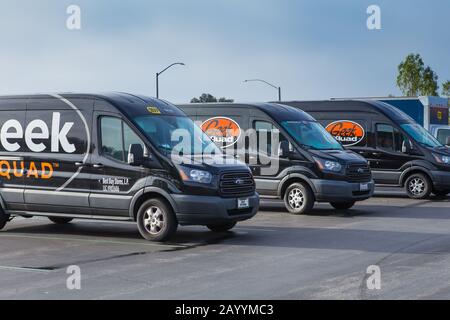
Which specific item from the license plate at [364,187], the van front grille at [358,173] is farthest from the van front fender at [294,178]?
the license plate at [364,187]

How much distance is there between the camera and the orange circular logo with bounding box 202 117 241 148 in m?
17.4

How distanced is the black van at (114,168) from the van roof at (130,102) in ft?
0.06

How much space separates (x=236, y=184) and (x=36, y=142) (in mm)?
3519

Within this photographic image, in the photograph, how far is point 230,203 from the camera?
11844mm

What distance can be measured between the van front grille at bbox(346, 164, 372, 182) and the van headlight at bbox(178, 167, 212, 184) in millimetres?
5202

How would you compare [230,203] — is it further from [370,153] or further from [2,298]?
[370,153]

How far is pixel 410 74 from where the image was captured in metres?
70.9

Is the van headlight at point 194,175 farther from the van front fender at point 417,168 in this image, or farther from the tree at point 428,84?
the tree at point 428,84

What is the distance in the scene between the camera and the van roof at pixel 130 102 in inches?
483

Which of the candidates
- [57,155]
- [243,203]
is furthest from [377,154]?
[57,155]

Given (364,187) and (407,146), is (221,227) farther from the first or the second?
(407,146)

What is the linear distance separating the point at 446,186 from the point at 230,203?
9297 mm

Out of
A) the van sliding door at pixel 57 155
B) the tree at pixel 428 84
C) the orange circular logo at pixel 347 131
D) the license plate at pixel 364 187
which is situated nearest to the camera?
the van sliding door at pixel 57 155
